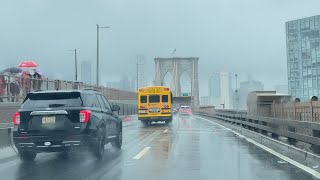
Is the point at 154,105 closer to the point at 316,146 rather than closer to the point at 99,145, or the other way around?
the point at 99,145

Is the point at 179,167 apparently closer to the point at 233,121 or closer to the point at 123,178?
the point at 123,178

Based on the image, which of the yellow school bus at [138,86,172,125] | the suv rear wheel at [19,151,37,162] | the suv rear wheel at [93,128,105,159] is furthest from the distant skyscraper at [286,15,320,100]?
the suv rear wheel at [19,151,37,162]

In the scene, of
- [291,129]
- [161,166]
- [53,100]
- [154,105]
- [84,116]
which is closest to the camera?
[161,166]

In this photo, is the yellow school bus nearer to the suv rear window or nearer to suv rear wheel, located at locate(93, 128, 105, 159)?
suv rear wheel, located at locate(93, 128, 105, 159)

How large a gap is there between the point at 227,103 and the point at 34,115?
7946cm

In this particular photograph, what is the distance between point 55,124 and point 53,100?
27.9 inches

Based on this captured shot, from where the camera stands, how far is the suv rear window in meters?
11.3

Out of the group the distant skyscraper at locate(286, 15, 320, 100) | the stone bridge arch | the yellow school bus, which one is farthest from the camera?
the stone bridge arch

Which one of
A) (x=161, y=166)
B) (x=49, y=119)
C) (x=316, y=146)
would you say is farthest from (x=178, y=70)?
(x=161, y=166)

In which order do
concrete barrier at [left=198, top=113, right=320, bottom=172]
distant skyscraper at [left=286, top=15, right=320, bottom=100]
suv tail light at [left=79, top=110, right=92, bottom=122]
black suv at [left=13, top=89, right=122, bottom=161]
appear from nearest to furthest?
concrete barrier at [left=198, top=113, right=320, bottom=172] → black suv at [left=13, top=89, right=122, bottom=161] → suv tail light at [left=79, top=110, right=92, bottom=122] → distant skyscraper at [left=286, top=15, right=320, bottom=100]

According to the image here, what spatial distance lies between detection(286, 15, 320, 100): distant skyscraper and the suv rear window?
214 ft

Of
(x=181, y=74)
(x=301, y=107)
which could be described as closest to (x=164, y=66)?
(x=181, y=74)

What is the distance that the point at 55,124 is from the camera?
36.2ft

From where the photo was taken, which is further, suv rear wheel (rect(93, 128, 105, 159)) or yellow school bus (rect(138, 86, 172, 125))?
yellow school bus (rect(138, 86, 172, 125))
